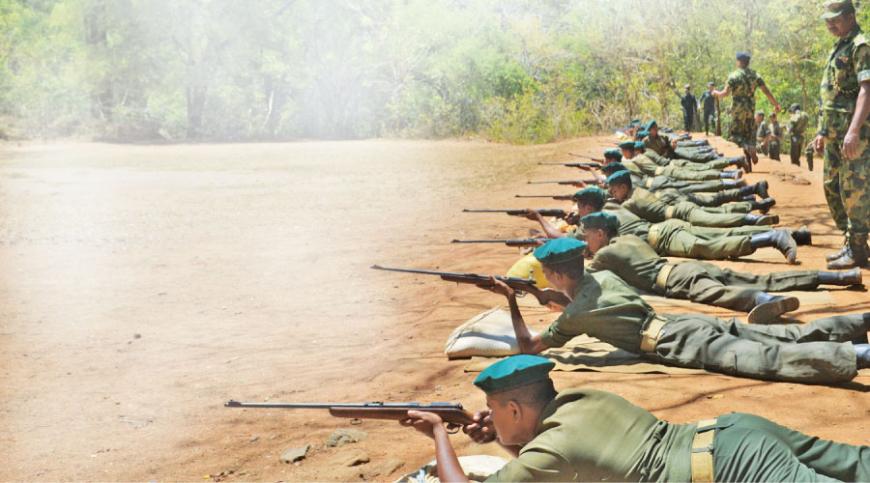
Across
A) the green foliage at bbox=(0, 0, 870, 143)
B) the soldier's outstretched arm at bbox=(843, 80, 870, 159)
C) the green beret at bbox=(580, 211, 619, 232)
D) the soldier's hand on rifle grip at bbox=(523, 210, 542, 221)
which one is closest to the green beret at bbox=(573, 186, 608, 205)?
the green beret at bbox=(580, 211, 619, 232)

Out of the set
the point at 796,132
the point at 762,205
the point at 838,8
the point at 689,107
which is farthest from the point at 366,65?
the point at 838,8

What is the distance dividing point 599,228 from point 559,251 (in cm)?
145

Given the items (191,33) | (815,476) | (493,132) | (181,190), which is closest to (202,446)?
(815,476)

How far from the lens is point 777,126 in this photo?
20016 mm

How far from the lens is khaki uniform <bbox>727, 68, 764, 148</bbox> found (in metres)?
13.4

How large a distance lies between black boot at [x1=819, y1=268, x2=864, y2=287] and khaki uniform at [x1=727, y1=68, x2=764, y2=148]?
7.82m

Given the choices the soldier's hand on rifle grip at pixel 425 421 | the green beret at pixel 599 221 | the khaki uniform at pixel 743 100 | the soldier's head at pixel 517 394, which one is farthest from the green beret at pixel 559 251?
the khaki uniform at pixel 743 100

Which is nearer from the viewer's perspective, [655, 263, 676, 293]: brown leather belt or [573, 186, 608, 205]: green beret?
[655, 263, 676, 293]: brown leather belt

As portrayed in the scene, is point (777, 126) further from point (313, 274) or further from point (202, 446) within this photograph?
point (202, 446)

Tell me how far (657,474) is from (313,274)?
21.3 feet

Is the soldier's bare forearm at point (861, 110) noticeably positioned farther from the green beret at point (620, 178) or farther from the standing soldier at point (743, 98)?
the standing soldier at point (743, 98)

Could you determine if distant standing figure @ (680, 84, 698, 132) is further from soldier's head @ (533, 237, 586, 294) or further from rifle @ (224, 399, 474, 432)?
rifle @ (224, 399, 474, 432)

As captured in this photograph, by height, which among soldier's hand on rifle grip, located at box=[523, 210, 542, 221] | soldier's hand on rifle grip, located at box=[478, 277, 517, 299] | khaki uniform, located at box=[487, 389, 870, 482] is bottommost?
soldier's hand on rifle grip, located at box=[523, 210, 542, 221]

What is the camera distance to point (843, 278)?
19.7 feet
